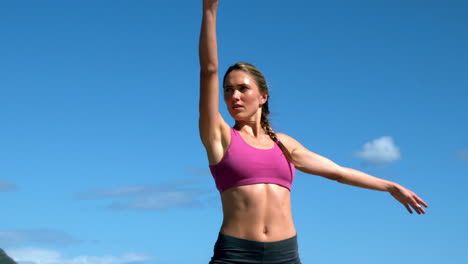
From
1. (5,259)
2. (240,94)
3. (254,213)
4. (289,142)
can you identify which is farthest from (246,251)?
(5,259)

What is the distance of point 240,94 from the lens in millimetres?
6543

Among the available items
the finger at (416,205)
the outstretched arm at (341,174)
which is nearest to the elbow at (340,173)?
the outstretched arm at (341,174)

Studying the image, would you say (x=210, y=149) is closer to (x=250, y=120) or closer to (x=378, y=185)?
(x=250, y=120)

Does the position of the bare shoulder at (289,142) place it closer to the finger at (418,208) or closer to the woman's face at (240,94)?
the woman's face at (240,94)

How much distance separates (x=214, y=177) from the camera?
20.6 ft

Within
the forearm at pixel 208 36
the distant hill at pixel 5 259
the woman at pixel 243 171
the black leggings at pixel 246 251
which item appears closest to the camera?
the forearm at pixel 208 36

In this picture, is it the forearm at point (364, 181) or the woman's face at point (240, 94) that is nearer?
the woman's face at point (240, 94)

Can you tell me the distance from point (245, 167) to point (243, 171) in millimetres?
47

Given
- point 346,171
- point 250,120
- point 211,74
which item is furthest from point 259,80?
point 346,171

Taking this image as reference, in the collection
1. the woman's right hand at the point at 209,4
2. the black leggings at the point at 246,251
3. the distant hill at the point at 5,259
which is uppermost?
the distant hill at the point at 5,259

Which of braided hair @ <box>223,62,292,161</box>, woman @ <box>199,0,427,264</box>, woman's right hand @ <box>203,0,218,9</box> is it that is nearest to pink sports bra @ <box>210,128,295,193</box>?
woman @ <box>199,0,427,264</box>

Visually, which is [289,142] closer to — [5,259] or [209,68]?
[209,68]

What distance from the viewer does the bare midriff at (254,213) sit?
6.04 metres

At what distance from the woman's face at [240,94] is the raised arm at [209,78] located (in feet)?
1.56
